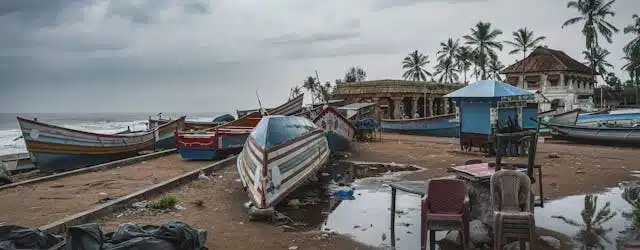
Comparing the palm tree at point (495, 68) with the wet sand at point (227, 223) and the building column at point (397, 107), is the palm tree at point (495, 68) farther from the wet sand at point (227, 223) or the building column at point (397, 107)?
the wet sand at point (227, 223)

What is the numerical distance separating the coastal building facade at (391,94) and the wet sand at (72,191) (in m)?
24.2

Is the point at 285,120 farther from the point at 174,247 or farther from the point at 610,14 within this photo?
the point at 610,14

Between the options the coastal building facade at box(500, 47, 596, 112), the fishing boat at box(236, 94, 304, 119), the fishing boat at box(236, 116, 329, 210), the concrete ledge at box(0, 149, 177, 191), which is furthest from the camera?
the coastal building facade at box(500, 47, 596, 112)

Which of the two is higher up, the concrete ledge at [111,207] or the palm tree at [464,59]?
the palm tree at [464,59]

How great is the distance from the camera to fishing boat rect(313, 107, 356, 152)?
16.6 meters

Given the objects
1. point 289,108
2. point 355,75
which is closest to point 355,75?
point 355,75

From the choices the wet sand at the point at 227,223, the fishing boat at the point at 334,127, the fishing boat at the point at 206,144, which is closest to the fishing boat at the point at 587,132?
the fishing boat at the point at 334,127

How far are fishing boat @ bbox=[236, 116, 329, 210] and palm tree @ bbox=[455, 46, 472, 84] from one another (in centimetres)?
4976

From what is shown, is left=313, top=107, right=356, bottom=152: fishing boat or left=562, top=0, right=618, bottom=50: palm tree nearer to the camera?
left=313, top=107, right=356, bottom=152: fishing boat

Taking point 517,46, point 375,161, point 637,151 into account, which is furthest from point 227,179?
point 517,46

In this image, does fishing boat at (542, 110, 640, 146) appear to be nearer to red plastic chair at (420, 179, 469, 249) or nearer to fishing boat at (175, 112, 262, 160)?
fishing boat at (175, 112, 262, 160)

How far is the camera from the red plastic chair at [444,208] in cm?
522

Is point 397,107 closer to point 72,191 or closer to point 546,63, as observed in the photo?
point 546,63

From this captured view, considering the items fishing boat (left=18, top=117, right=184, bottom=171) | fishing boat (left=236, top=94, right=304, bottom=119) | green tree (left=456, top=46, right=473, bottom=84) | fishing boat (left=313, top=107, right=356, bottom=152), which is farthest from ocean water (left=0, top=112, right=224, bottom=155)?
green tree (left=456, top=46, right=473, bottom=84)
